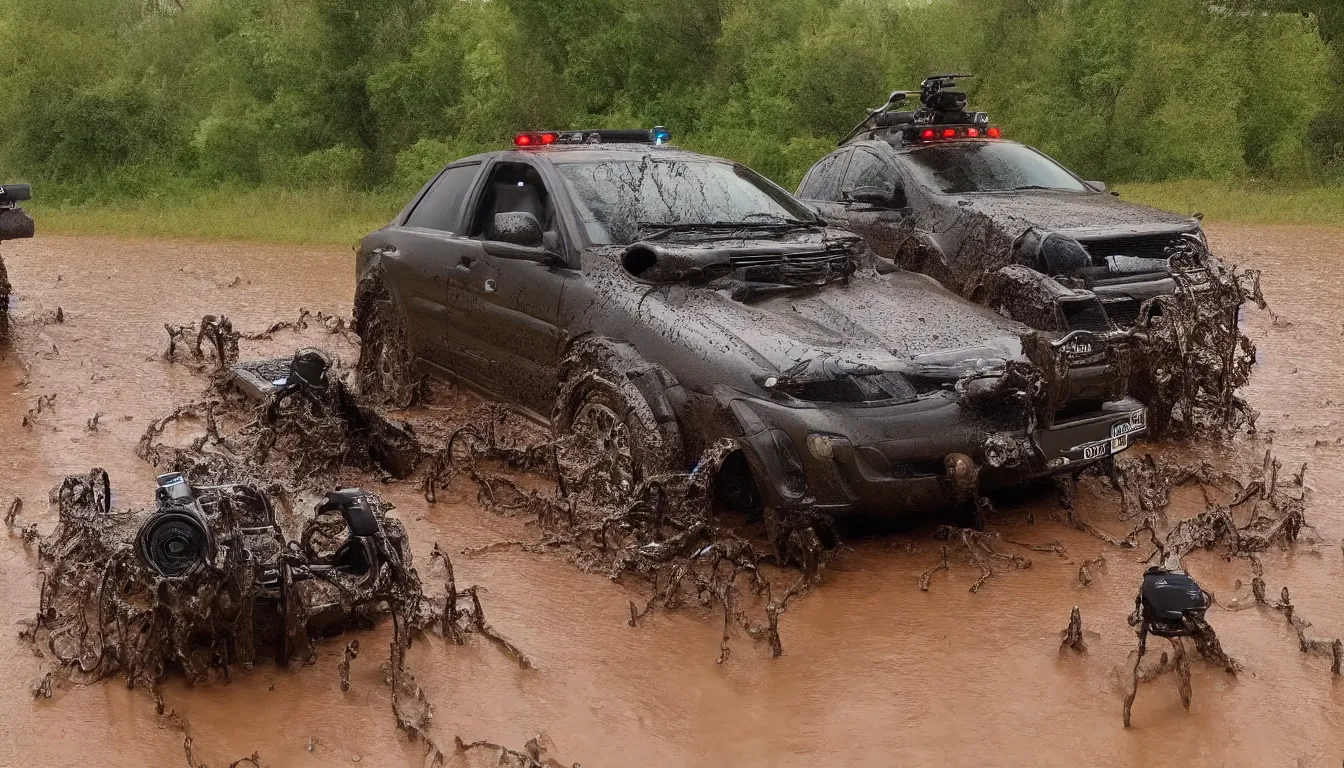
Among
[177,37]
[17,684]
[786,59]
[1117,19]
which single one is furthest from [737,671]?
[177,37]

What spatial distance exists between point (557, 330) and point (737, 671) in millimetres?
2229

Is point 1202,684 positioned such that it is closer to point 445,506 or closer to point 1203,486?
point 1203,486

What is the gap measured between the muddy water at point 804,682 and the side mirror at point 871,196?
354 cm

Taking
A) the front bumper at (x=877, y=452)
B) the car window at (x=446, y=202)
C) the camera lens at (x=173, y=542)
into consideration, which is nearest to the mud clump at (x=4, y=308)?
the car window at (x=446, y=202)

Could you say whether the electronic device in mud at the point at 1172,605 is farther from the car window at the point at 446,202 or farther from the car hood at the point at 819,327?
the car window at the point at 446,202

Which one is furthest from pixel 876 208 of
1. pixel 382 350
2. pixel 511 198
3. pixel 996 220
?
pixel 382 350

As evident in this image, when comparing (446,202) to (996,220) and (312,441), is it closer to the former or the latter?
(312,441)

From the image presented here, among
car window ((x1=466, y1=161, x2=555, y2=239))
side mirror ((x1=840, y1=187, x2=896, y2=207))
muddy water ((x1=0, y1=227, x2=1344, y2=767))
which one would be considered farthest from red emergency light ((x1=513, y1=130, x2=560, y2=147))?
side mirror ((x1=840, y1=187, x2=896, y2=207))

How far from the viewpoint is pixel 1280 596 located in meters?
4.77

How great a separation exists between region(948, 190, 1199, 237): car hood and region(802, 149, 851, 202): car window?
1.37m

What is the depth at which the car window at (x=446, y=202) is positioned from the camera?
23.5 feet

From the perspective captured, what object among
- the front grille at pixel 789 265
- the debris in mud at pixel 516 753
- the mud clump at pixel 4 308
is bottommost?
the mud clump at pixel 4 308

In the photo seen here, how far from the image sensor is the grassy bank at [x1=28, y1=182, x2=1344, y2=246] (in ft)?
59.2

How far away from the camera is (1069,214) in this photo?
26.6 ft
